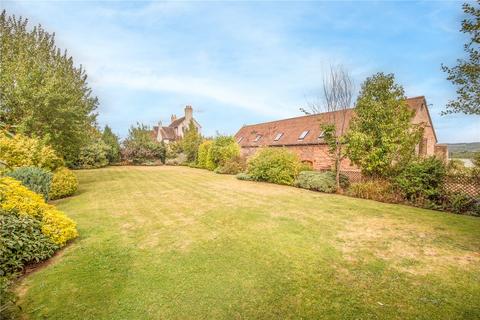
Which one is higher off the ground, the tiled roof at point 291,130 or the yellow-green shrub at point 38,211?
the tiled roof at point 291,130

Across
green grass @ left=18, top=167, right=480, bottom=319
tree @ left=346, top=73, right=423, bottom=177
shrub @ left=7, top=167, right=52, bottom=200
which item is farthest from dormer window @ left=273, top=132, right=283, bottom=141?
shrub @ left=7, top=167, right=52, bottom=200

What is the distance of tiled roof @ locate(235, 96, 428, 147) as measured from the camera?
2169 centimetres

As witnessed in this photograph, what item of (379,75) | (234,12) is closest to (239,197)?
(234,12)

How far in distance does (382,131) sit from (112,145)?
32.1 meters

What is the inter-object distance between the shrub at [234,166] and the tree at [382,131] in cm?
1084

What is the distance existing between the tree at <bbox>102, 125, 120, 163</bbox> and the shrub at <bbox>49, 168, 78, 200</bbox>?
2099 cm

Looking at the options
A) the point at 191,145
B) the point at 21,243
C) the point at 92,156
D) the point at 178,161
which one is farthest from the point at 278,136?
the point at 21,243

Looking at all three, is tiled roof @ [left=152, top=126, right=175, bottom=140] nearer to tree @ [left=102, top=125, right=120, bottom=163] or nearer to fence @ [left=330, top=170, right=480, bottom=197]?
tree @ [left=102, top=125, right=120, bottom=163]

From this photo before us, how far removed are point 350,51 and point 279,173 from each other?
863 cm

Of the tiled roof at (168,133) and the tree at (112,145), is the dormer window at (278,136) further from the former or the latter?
the tiled roof at (168,133)

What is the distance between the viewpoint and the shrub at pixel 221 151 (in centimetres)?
2370

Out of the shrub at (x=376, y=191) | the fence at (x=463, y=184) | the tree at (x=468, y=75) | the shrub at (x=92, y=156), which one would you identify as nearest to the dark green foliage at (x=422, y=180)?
the fence at (x=463, y=184)

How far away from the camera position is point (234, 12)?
10484mm

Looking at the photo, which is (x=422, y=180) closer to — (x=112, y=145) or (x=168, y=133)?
(x=112, y=145)
